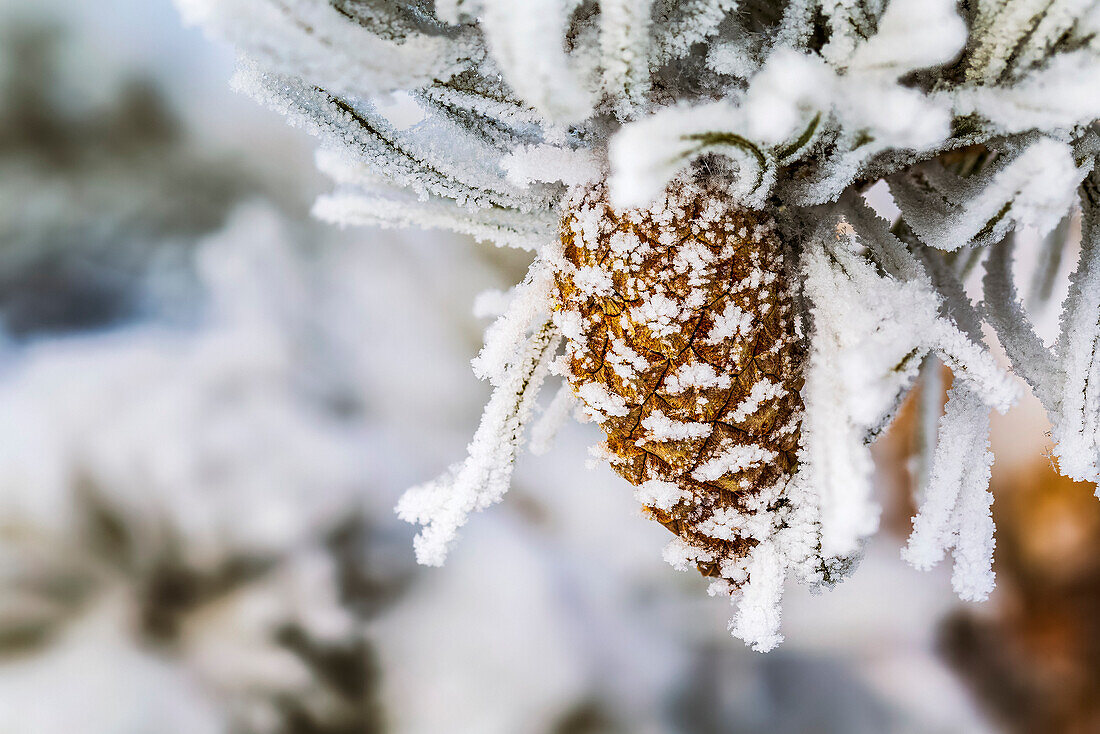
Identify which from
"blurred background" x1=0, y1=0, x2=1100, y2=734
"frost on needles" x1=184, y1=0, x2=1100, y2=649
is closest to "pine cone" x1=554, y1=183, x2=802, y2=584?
"frost on needles" x1=184, y1=0, x2=1100, y2=649

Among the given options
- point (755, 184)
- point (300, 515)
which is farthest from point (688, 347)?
point (300, 515)

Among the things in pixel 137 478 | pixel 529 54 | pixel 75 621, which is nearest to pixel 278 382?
pixel 137 478

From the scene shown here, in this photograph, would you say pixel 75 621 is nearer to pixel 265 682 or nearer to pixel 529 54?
pixel 265 682

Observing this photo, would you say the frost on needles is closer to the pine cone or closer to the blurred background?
the pine cone

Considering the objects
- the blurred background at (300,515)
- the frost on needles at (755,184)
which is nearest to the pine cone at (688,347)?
the frost on needles at (755,184)

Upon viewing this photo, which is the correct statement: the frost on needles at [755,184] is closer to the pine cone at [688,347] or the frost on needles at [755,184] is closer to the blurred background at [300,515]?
the pine cone at [688,347]

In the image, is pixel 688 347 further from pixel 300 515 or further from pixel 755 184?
pixel 300 515
